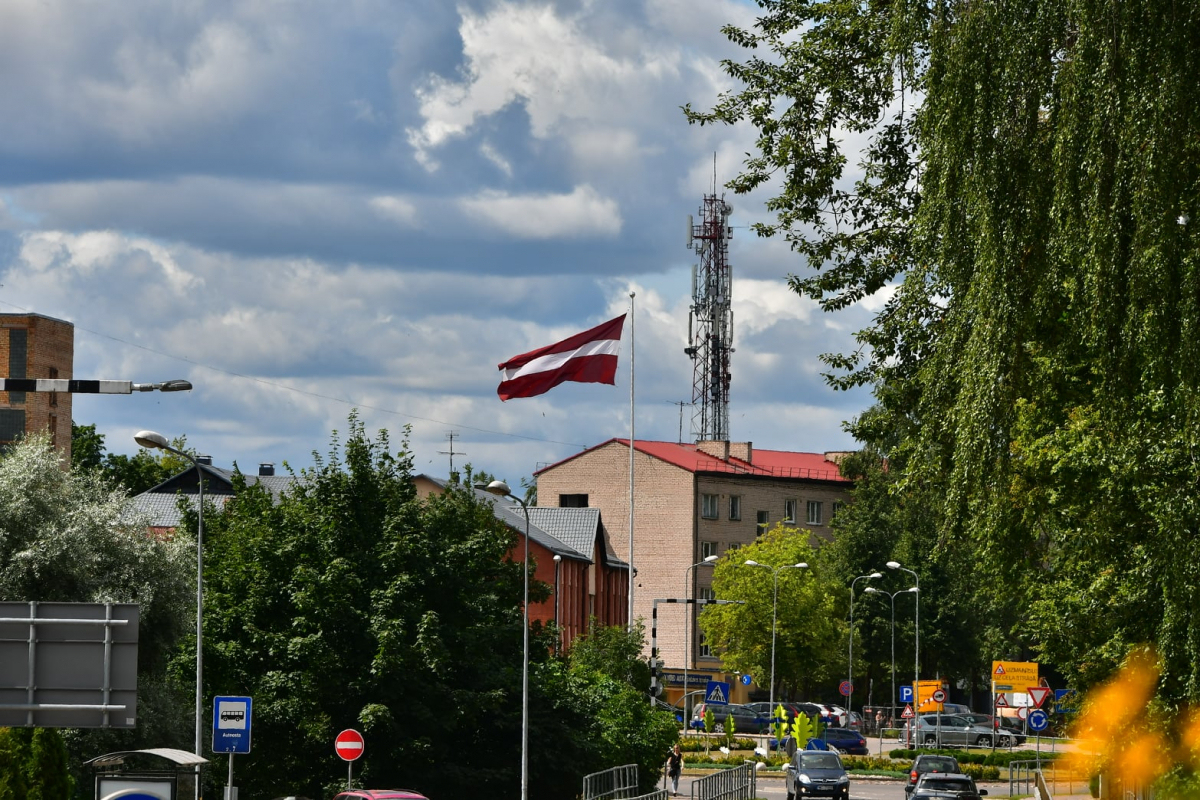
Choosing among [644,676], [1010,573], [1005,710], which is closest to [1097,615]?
[1010,573]

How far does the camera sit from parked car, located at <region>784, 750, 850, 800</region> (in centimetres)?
3959

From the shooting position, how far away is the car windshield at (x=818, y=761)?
4062 centimetres

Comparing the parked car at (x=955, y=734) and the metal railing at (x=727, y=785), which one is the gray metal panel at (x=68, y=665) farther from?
the parked car at (x=955, y=734)

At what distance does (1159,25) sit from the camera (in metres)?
11.2

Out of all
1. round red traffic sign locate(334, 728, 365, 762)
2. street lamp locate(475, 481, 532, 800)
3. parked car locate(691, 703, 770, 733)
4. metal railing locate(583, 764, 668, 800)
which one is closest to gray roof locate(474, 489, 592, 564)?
parked car locate(691, 703, 770, 733)

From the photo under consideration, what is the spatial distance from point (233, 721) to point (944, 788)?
1811 centimetres

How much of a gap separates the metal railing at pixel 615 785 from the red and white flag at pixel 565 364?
8.31 m

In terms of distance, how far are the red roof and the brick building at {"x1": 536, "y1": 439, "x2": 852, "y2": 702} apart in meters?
0.10

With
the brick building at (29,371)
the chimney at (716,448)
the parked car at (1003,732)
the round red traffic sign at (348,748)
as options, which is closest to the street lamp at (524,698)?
the round red traffic sign at (348,748)

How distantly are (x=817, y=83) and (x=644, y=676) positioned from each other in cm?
3781

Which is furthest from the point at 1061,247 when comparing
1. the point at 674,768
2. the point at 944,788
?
the point at 674,768

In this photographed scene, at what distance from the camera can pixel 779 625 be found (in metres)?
81.2

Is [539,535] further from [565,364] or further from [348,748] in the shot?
[348,748]

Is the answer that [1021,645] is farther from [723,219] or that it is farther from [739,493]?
[723,219]
